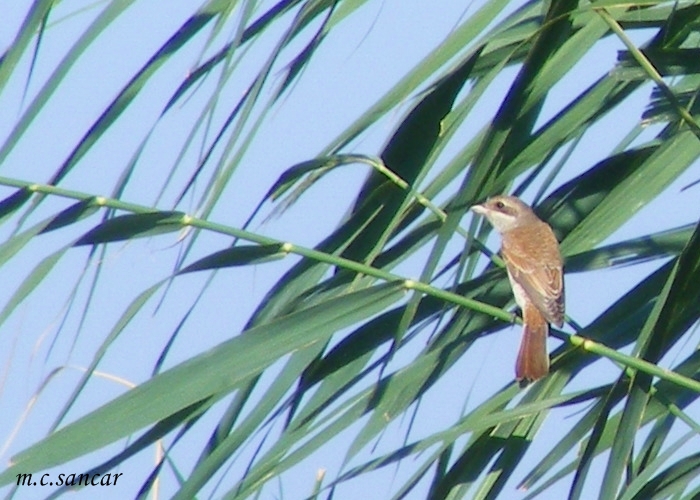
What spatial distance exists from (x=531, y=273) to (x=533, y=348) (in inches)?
30.1

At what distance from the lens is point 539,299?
3.55 meters

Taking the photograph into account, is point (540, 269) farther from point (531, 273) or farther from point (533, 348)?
point (533, 348)

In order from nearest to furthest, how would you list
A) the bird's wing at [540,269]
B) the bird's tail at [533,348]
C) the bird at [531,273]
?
the bird's tail at [533,348] < the bird at [531,273] < the bird's wing at [540,269]

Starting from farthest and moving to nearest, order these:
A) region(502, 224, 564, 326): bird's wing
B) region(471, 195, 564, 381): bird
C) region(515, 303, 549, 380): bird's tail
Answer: region(502, 224, 564, 326): bird's wing < region(471, 195, 564, 381): bird < region(515, 303, 549, 380): bird's tail

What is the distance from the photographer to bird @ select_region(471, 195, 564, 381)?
2.77 meters

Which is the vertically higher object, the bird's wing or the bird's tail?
the bird's wing

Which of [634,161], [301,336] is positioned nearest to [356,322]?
[301,336]

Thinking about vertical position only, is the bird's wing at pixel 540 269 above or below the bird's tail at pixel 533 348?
above

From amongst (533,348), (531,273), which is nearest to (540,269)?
(531,273)

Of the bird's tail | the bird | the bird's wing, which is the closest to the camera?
the bird's tail

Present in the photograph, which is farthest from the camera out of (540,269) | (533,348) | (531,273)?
(540,269)

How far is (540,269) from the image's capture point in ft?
12.4

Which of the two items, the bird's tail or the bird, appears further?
the bird

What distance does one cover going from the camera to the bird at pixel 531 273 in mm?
2768
